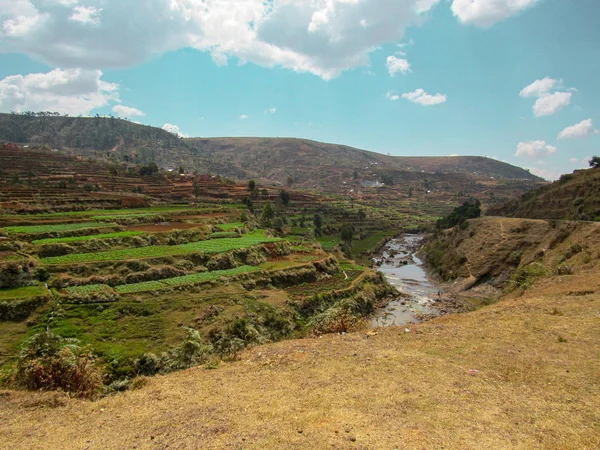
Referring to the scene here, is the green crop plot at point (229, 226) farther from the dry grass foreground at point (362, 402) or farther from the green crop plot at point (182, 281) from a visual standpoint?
the dry grass foreground at point (362, 402)

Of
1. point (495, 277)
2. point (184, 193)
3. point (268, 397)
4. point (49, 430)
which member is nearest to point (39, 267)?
point (49, 430)

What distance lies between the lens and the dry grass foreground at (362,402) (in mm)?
7871

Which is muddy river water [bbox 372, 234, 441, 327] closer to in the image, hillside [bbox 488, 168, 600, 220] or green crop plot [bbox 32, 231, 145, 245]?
hillside [bbox 488, 168, 600, 220]

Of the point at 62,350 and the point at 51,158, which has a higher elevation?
the point at 51,158

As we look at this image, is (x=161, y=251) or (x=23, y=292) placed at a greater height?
(x=161, y=251)

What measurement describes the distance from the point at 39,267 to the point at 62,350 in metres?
22.8

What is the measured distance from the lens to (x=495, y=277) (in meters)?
48.9

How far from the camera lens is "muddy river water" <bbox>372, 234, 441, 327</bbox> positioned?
132ft

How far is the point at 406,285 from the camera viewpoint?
183 feet

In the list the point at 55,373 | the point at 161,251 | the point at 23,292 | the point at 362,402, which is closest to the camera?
the point at 362,402

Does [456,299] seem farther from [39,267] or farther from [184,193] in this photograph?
[184,193]

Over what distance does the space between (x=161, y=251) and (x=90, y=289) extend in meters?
11.1

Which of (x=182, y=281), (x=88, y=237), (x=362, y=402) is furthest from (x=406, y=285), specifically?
(x=362, y=402)

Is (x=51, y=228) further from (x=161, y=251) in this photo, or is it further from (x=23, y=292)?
(x=23, y=292)
